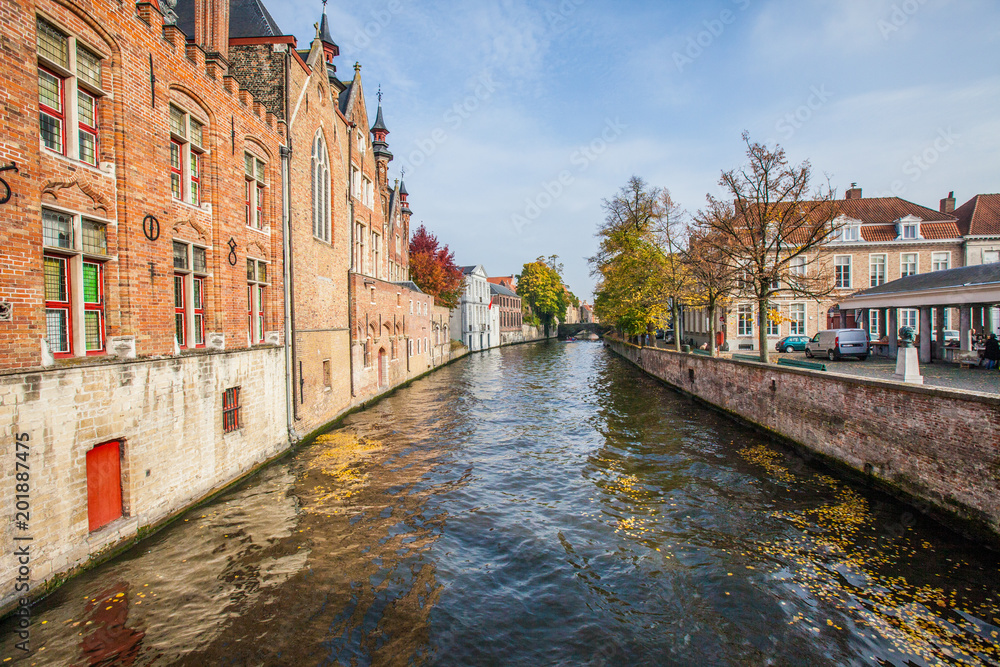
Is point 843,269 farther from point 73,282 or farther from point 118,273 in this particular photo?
point 73,282

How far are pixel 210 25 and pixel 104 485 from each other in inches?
462

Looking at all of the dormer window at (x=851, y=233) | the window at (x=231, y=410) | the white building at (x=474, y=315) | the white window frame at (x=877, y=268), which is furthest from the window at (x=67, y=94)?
the white building at (x=474, y=315)

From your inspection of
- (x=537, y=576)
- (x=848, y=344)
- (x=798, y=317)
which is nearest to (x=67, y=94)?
(x=537, y=576)

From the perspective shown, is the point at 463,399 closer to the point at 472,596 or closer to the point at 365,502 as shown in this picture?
the point at 365,502

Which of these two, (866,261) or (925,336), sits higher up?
(866,261)

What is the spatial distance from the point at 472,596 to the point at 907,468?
9.50 m

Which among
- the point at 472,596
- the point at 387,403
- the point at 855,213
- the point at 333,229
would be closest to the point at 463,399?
the point at 387,403

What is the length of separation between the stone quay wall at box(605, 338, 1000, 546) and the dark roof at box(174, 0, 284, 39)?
2038 centimetres

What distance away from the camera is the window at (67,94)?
7.36 meters

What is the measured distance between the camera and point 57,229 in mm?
7543

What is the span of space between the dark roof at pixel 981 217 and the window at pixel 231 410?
48451 millimetres

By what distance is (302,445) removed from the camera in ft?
51.9

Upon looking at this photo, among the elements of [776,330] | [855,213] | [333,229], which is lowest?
[776,330]

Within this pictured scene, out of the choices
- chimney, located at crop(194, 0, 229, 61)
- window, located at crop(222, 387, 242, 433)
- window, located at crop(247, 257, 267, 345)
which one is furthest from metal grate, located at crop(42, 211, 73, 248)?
chimney, located at crop(194, 0, 229, 61)
